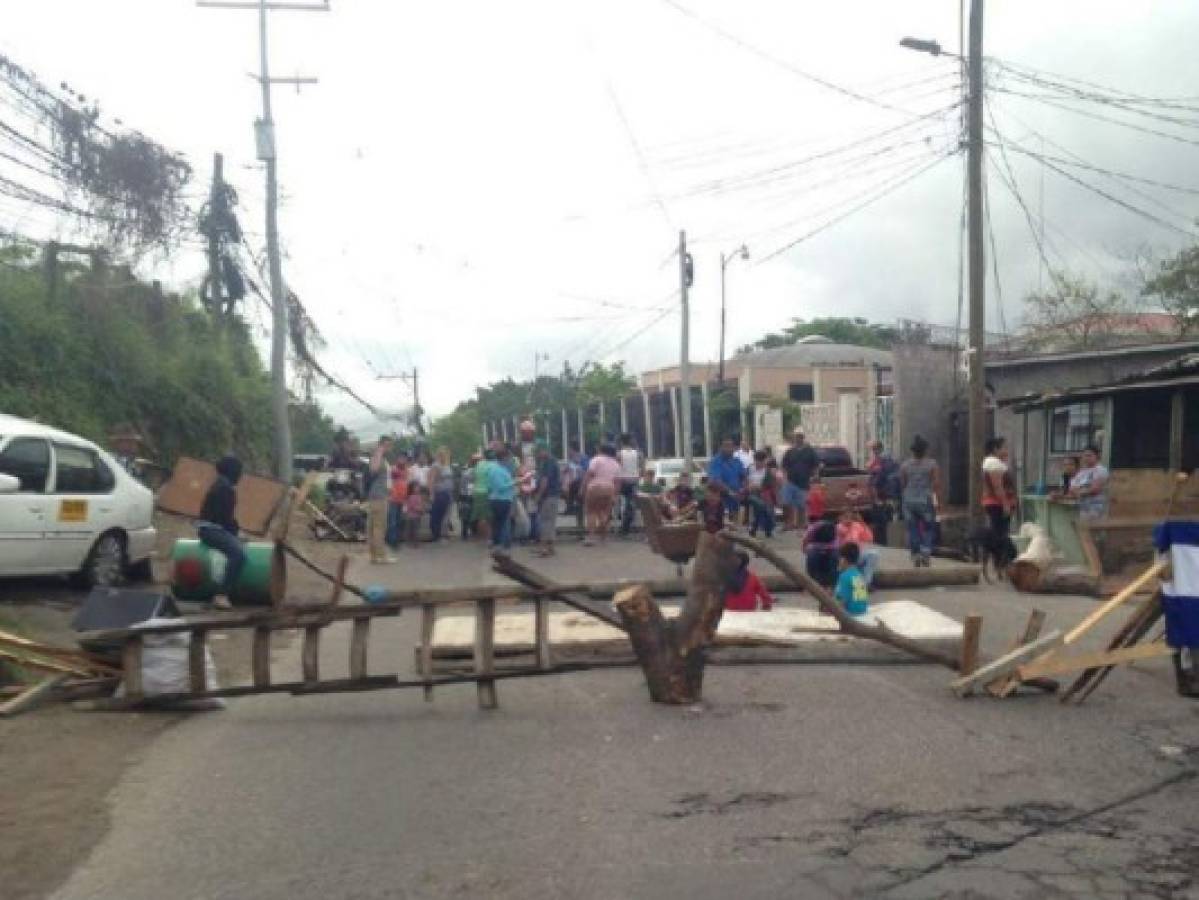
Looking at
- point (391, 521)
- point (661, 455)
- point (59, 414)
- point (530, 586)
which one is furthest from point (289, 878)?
point (661, 455)

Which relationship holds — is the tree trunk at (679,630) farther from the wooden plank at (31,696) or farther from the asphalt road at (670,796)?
the wooden plank at (31,696)

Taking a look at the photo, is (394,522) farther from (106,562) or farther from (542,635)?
(542,635)

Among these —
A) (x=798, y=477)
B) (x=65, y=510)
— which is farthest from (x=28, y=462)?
(x=798, y=477)

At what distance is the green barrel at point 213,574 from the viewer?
12.3 meters

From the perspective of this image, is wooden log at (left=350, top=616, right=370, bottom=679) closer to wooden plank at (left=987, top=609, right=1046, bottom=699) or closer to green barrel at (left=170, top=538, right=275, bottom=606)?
A: wooden plank at (left=987, top=609, right=1046, bottom=699)

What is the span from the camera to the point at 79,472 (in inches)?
492

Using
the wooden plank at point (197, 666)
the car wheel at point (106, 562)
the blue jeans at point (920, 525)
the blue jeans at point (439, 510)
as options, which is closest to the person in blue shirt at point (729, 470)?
the blue jeans at point (920, 525)

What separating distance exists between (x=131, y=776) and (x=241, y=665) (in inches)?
145

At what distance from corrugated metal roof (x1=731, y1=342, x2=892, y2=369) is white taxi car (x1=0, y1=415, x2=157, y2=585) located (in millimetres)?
46684

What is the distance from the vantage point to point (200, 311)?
27.4 m

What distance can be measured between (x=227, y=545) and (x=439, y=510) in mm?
9069

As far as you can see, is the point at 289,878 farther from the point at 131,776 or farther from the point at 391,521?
the point at 391,521

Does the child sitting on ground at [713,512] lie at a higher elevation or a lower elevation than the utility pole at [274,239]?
lower

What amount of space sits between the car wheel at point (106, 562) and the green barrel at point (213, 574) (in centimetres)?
72
